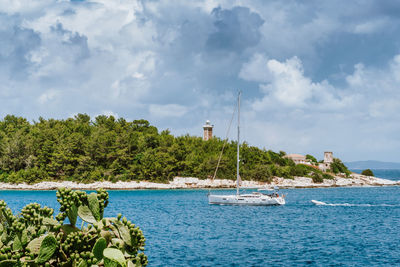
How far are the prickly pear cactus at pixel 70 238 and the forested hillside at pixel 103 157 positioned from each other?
240 ft

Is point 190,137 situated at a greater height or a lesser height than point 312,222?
greater

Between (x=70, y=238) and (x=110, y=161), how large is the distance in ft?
257

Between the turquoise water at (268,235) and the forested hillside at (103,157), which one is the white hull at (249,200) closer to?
the turquoise water at (268,235)

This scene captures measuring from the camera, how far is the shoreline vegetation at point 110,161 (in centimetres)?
7531

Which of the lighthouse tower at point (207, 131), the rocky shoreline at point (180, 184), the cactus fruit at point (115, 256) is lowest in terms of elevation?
the rocky shoreline at point (180, 184)

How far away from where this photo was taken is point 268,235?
2714 centimetres

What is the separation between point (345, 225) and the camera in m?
32.6

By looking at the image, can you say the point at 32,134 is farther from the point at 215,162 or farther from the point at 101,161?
the point at 215,162

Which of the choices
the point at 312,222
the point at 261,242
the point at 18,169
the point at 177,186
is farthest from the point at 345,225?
the point at 18,169

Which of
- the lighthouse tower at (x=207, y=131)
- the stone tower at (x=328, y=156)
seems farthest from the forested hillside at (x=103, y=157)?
the stone tower at (x=328, y=156)

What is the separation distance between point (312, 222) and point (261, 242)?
11.4 metres

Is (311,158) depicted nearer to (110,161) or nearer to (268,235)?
(110,161)

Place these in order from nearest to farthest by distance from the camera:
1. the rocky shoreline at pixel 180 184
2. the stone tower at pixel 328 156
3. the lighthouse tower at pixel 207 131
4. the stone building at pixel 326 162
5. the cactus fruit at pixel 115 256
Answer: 1. the cactus fruit at pixel 115 256
2. the rocky shoreline at pixel 180 184
3. the lighthouse tower at pixel 207 131
4. the stone building at pixel 326 162
5. the stone tower at pixel 328 156

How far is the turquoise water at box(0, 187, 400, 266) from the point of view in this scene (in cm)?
1972
